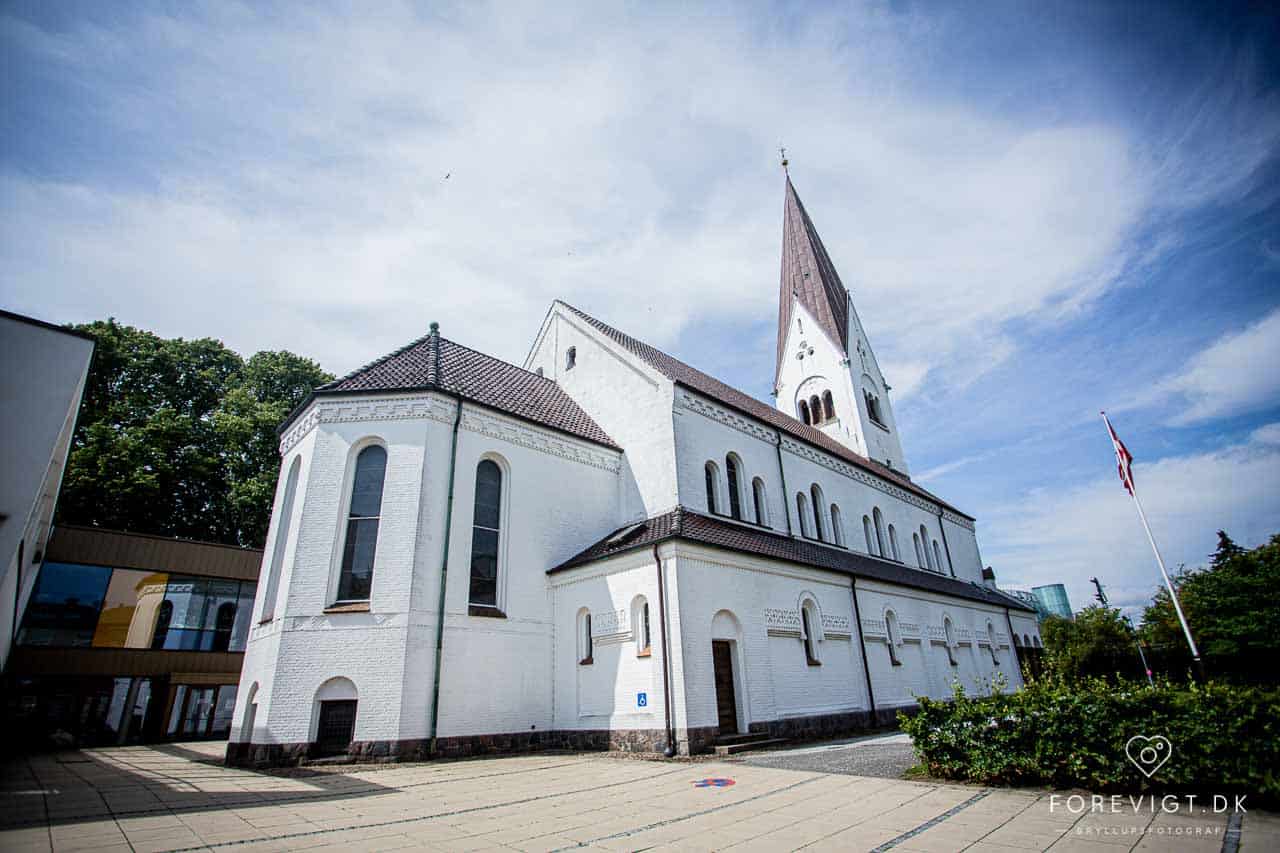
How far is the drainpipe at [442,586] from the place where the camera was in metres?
12.7

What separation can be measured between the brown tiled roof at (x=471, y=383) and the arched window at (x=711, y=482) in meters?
3.01

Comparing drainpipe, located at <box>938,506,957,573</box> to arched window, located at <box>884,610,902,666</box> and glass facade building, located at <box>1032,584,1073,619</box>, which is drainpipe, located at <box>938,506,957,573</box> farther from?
glass facade building, located at <box>1032,584,1073,619</box>

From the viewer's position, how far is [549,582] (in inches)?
629

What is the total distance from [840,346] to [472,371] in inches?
854

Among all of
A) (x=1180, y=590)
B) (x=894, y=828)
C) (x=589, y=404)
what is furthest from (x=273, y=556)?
(x=1180, y=590)

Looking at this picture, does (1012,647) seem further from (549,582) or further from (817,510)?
(549,582)

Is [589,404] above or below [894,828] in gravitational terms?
above

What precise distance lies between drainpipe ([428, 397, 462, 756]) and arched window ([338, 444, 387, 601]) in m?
1.55

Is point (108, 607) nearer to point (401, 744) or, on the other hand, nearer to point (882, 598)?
point (401, 744)

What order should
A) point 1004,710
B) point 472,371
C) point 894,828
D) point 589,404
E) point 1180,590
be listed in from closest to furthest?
point 894,828 < point 1004,710 < point 472,371 < point 589,404 < point 1180,590

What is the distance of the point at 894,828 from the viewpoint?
592 centimetres

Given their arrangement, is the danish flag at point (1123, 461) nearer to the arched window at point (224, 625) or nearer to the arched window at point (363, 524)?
the arched window at point (363, 524)

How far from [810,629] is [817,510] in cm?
717

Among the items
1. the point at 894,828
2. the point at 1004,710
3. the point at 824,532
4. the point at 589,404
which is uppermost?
the point at 589,404
